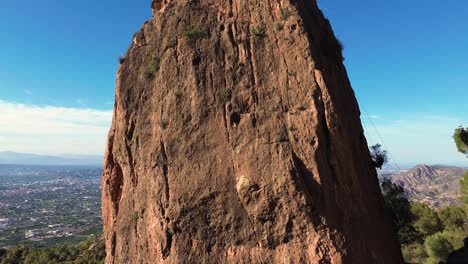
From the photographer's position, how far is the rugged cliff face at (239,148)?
1495 cm

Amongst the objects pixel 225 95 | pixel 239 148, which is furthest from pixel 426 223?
pixel 225 95

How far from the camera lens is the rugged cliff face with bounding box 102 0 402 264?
14953 millimetres

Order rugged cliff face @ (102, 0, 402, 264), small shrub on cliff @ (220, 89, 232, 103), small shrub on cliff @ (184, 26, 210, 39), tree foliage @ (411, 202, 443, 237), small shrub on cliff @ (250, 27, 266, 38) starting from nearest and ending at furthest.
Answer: rugged cliff face @ (102, 0, 402, 264) → small shrub on cliff @ (220, 89, 232, 103) → small shrub on cliff @ (250, 27, 266, 38) → small shrub on cliff @ (184, 26, 210, 39) → tree foliage @ (411, 202, 443, 237)

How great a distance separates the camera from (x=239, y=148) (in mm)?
16188

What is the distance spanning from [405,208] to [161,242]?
80.7ft

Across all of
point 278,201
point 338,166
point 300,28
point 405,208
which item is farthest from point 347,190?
point 405,208

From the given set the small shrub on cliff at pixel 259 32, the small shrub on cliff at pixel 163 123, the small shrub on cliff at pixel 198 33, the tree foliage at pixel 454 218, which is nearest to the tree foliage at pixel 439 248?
the tree foliage at pixel 454 218

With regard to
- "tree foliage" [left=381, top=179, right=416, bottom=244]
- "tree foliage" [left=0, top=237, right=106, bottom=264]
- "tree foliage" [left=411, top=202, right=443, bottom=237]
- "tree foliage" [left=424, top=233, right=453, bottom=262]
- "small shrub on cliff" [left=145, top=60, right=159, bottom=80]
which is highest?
"small shrub on cliff" [left=145, top=60, right=159, bottom=80]

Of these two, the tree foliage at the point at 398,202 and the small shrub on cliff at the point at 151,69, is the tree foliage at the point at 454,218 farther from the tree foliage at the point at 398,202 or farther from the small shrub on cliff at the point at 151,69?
the small shrub on cliff at the point at 151,69

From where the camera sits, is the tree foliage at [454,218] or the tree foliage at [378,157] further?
the tree foliage at [454,218]


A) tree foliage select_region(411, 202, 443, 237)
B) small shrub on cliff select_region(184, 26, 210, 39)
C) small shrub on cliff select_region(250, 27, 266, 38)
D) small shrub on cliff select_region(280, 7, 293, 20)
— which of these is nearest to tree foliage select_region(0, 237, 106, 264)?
tree foliage select_region(411, 202, 443, 237)

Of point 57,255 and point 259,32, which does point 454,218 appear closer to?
point 259,32

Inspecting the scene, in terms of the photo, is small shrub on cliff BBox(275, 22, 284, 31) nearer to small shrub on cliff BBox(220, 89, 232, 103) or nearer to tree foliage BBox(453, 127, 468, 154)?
small shrub on cliff BBox(220, 89, 232, 103)

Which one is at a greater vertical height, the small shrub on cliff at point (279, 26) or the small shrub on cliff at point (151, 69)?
the small shrub on cliff at point (279, 26)
